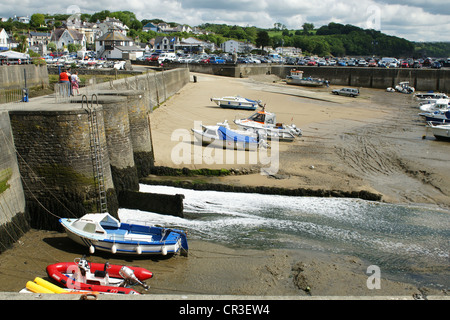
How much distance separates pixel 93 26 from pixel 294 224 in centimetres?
16916

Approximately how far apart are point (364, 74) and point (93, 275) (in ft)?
194

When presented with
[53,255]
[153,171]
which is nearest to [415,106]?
[153,171]

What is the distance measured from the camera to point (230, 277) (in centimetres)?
1155

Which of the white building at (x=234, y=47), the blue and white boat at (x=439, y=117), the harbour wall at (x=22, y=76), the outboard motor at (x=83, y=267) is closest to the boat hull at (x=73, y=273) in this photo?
the outboard motor at (x=83, y=267)

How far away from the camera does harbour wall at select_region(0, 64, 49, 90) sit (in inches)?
1197

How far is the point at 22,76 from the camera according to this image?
33375mm

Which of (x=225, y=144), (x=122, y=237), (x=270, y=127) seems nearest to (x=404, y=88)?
(x=270, y=127)

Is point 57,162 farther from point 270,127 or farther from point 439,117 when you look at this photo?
point 439,117

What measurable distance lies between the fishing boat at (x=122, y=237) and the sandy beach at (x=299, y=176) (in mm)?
405

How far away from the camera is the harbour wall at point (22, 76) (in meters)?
30.4

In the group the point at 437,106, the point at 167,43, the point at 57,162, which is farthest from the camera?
the point at 167,43
